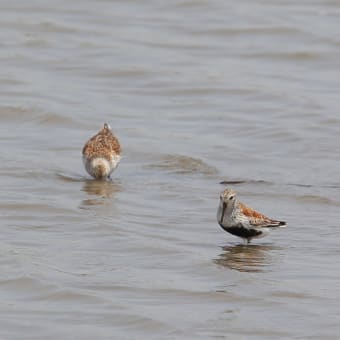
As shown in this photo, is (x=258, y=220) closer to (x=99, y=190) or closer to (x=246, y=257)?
(x=246, y=257)

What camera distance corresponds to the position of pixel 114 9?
80.2 ft

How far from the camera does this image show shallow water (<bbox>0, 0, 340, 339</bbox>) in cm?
947

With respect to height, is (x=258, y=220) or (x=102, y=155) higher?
(x=102, y=155)

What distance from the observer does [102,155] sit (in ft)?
47.7

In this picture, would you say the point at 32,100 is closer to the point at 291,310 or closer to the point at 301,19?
the point at 301,19

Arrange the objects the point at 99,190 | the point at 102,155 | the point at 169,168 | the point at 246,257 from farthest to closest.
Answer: the point at 169,168
the point at 102,155
the point at 99,190
the point at 246,257

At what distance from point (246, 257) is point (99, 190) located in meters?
3.05

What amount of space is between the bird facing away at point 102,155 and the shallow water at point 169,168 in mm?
195

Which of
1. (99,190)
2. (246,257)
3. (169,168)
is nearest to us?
(246,257)

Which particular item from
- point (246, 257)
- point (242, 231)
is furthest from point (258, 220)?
point (246, 257)

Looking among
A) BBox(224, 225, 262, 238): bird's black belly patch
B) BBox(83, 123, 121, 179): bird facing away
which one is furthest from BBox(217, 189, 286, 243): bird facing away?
BBox(83, 123, 121, 179): bird facing away

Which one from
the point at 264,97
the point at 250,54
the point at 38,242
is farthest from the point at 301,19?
the point at 38,242

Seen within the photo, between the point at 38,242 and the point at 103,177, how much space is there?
3.27 meters

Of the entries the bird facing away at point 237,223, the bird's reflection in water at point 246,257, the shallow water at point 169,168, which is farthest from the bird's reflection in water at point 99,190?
the bird's reflection in water at point 246,257
